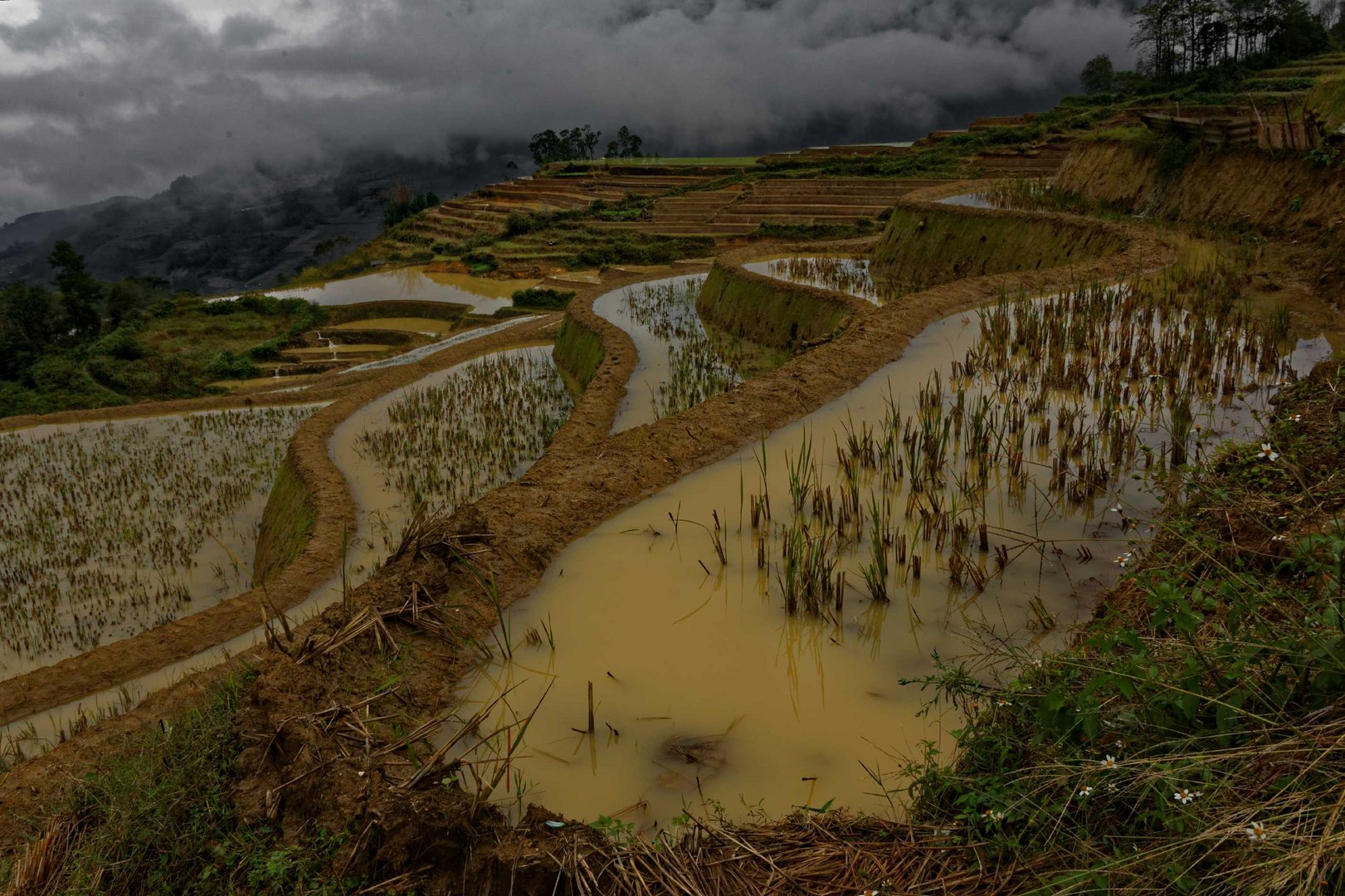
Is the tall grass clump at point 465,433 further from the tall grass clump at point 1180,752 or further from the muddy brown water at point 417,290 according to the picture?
the muddy brown water at point 417,290

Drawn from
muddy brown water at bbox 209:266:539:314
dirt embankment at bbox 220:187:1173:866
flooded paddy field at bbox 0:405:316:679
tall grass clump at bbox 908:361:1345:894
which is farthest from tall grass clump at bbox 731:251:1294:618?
muddy brown water at bbox 209:266:539:314

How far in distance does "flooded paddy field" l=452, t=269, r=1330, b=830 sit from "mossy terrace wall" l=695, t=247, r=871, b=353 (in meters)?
5.27

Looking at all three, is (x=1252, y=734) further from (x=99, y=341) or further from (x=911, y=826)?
(x=99, y=341)

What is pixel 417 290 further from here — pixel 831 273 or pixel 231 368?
pixel 831 273


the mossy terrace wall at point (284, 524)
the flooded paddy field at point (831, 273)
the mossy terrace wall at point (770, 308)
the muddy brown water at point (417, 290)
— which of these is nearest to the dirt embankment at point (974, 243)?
the flooded paddy field at point (831, 273)

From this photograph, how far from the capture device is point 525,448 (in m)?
10.4

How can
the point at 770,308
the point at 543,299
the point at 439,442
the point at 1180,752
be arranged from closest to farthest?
the point at 1180,752, the point at 439,442, the point at 770,308, the point at 543,299

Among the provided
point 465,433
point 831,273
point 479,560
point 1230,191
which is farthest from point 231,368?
point 1230,191

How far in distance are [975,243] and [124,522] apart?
1371cm

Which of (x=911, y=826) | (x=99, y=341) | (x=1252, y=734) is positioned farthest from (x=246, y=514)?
(x=99, y=341)

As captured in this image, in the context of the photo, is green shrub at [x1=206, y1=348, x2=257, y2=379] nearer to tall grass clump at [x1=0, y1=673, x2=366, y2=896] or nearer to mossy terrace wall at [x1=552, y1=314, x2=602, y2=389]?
mossy terrace wall at [x1=552, y1=314, x2=602, y2=389]

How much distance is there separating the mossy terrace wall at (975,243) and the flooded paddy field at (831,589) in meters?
6.56

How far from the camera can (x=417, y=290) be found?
116 ft

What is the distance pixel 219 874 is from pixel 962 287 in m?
9.34
